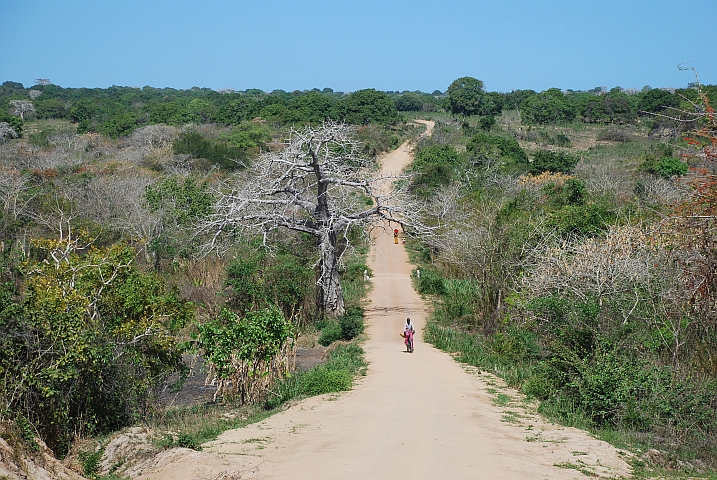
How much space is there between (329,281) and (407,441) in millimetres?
11709

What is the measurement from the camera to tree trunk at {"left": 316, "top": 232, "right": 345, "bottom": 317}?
70.6ft

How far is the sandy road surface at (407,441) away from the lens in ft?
28.9

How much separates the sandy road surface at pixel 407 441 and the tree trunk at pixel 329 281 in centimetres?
600

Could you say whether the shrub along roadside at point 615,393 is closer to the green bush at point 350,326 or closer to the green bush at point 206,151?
the green bush at point 350,326

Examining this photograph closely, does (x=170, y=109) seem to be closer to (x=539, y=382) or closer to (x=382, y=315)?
(x=382, y=315)

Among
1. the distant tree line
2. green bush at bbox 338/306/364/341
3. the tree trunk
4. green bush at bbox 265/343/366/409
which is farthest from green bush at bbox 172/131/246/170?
green bush at bbox 265/343/366/409

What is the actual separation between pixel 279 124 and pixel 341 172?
44011mm

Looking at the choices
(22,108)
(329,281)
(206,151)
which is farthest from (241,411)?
(22,108)

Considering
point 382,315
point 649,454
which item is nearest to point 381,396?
point 649,454

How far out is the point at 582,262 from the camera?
1617 centimetres

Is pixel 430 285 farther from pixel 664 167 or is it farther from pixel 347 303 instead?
pixel 664 167

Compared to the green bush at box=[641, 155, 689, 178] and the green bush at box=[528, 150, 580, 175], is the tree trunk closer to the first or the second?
the green bush at box=[641, 155, 689, 178]

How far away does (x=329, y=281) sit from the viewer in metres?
21.8

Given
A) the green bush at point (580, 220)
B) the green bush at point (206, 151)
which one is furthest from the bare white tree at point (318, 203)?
the green bush at point (206, 151)
